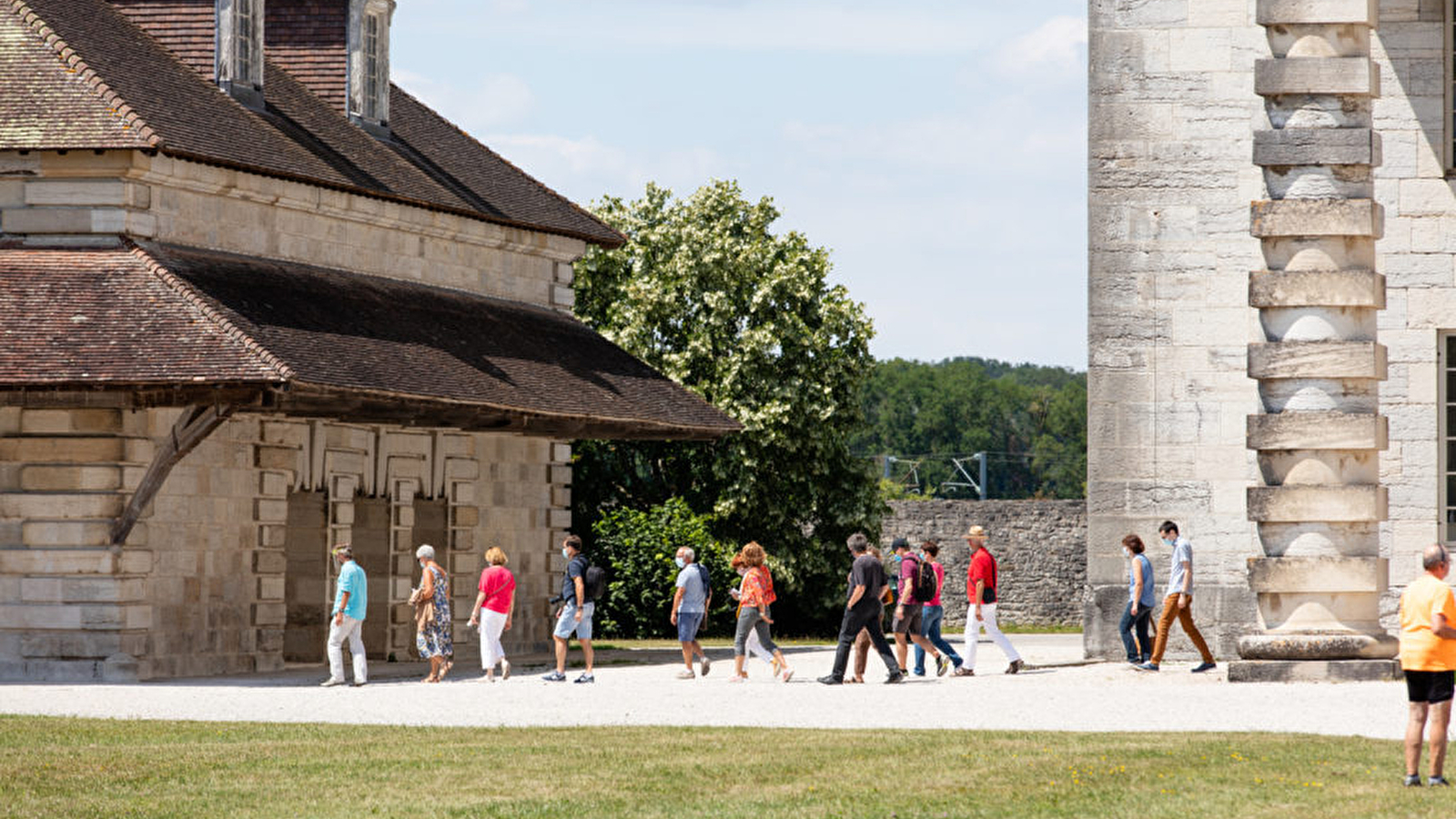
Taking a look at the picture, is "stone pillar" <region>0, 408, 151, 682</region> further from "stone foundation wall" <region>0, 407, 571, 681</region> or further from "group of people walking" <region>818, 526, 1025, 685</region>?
"group of people walking" <region>818, 526, 1025, 685</region>

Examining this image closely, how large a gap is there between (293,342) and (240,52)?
6.01m

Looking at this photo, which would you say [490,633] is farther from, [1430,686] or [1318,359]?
[1430,686]

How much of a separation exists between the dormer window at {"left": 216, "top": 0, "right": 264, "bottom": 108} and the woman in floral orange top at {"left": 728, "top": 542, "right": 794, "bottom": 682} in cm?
907

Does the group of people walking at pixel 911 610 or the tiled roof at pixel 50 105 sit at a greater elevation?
the tiled roof at pixel 50 105

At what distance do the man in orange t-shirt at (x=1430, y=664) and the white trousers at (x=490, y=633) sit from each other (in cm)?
1280

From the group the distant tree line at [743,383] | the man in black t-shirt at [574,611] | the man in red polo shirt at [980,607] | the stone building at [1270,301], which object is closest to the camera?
the stone building at [1270,301]

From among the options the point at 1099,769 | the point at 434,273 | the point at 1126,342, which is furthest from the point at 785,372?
the point at 1099,769

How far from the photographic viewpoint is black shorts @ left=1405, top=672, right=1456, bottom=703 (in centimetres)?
1358

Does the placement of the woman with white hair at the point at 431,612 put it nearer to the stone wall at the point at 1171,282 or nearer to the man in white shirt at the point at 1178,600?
the stone wall at the point at 1171,282

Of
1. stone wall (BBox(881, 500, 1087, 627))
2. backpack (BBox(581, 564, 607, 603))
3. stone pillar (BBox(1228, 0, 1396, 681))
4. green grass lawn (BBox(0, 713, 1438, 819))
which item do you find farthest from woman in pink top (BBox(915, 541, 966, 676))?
stone wall (BBox(881, 500, 1087, 627))

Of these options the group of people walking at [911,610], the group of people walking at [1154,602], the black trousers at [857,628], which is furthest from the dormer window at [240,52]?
the group of people walking at [1154,602]

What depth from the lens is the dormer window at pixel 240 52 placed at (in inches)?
1122

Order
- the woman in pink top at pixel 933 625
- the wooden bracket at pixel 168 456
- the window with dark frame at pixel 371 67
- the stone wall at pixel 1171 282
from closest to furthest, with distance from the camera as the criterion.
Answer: the wooden bracket at pixel 168 456, the woman in pink top at pixel 933 625, the stone wall at pixel 1171 282, the window with dark frame at pixel 371 67

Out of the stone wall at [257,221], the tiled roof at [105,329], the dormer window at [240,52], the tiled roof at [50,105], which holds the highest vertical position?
the dormer window at [240,52]
